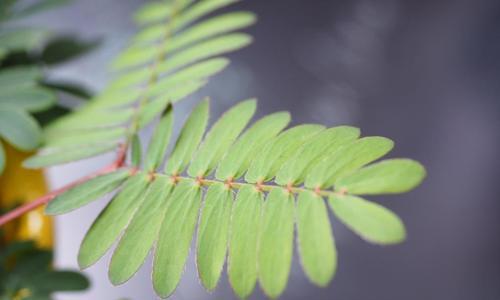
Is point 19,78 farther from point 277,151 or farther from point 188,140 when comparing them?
point 277,151

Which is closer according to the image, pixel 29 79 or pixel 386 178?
pixel 386 178

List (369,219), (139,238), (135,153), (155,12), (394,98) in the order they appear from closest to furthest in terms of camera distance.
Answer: (369,219), (139,238), (135,153), (155,12), (394,98)

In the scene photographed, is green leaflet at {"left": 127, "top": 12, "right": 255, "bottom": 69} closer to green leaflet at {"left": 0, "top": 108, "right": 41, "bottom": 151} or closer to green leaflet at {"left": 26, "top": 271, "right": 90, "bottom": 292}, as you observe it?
green leaflet at {"left": 0, "top": 108, "right": 41, "bottom": 151}

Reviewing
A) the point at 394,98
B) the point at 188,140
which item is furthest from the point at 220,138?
the point at 394,98

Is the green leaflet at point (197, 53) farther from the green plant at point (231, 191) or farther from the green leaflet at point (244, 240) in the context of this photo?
the green leaflet at point (244, 240)

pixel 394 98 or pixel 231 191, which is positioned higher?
pixel 394 98

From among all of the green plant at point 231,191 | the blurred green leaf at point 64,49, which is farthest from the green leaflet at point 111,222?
the blurred green leaf at point 64,49

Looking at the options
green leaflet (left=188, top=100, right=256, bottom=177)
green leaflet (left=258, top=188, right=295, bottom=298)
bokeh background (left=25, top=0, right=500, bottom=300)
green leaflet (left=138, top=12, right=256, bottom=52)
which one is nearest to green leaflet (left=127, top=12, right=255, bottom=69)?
green leaflet (left=138, top=12, right=256, bottom=52)
